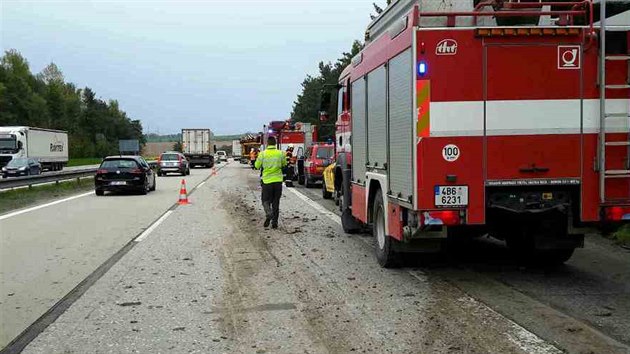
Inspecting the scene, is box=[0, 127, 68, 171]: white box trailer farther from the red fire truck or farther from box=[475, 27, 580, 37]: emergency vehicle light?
box=[475, 27, 580, 37]: emergency vehicle light

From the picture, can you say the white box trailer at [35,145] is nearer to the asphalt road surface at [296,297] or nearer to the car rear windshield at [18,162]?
the car rear windshield at [18,162]

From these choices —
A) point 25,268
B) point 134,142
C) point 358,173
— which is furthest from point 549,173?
point 134,142

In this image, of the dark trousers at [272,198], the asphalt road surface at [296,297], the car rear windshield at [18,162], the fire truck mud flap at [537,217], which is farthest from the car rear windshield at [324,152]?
the car rear windshield at [18,162]

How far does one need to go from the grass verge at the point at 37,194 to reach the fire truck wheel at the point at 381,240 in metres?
12.0

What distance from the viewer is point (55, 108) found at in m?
109

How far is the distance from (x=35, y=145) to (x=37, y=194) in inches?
1077

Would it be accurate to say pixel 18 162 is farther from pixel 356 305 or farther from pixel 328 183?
pixel 356 305

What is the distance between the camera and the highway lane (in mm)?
6676

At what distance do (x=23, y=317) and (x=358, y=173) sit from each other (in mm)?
5308

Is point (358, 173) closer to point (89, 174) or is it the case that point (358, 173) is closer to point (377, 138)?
point (377, 138)

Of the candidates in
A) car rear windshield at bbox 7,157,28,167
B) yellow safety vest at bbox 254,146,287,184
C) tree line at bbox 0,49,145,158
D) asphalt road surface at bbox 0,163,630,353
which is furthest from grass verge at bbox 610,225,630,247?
tree line at bbox 0,49,145,158

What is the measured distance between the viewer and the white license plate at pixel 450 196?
21.6ft

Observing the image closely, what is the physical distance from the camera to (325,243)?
34.5ft

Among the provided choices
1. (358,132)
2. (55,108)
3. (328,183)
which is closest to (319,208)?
(328,183)
